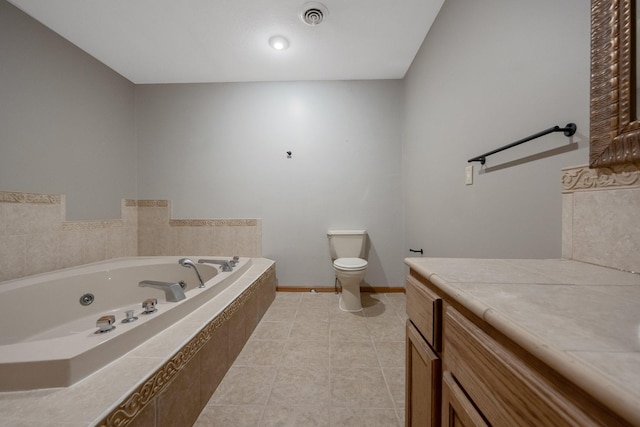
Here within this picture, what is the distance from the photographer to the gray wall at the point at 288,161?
254 cm

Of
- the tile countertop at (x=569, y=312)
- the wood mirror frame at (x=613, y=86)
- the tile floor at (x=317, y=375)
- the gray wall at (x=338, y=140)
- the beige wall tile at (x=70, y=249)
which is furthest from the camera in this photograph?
the beige wall tile at (x=70, y=249)

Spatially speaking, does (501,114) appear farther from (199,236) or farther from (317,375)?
(199,236)

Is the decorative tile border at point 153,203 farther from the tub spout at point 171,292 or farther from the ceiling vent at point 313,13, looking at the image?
the ceiling vent at point 313,13

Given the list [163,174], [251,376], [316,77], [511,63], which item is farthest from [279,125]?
[251,376]

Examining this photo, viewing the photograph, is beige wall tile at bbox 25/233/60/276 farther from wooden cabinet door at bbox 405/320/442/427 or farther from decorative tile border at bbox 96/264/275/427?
wooden cabinet door at bbox 405/320/442/427

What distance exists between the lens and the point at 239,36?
1908 millimetres

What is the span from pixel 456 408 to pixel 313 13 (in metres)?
2.18

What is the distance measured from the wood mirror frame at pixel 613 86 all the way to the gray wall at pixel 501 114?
0.07m

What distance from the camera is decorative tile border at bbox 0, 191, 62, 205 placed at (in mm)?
1528

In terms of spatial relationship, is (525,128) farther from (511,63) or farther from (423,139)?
(423,139)

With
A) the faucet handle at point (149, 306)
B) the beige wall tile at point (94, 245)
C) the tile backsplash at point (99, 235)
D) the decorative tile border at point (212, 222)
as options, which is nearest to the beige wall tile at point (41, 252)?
the tile backsplash at point (99, 235)

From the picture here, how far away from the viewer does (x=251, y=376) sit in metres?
1.32

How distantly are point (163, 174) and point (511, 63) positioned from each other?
9.95 feet

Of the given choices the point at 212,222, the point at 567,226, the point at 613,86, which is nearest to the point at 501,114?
the point at 613,86
